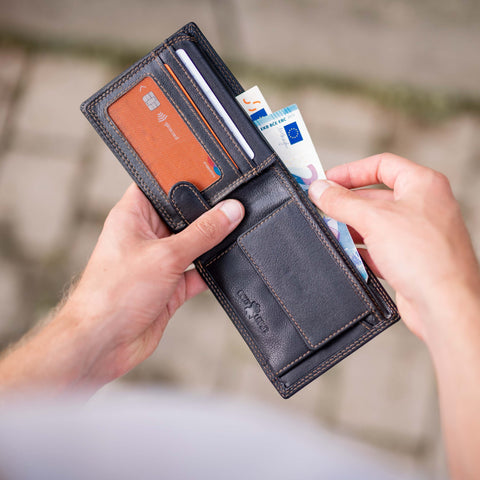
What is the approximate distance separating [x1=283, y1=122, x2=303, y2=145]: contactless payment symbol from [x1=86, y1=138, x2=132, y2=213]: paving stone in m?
1.22

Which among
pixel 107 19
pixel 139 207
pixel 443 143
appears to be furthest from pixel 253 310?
pixel 107 19

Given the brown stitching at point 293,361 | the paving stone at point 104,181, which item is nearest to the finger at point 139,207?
the brown stitching at point 293,361

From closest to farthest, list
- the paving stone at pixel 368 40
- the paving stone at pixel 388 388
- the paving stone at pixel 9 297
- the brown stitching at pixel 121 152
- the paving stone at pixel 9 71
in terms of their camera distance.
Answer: the brown stitching at pixel 121 152 → the paving stone at pixel 388 388 → the paving stone at pixel 9 297 → the paving stone at pixel 368 40 → the paving stone at pixel 9 71

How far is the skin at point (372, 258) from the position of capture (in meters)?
1.17

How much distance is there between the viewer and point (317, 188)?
1473 millimetres

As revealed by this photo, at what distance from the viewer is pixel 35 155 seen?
2557 millimetres

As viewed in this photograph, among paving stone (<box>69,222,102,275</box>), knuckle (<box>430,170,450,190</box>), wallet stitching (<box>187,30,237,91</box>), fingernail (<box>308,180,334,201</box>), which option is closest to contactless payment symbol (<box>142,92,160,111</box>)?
wallet stitching (<box>187,30,237,91</box>)

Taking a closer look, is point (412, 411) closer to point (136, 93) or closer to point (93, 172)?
point (136, 93)

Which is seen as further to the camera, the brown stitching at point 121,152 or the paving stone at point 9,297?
the paving stone at point 9,297

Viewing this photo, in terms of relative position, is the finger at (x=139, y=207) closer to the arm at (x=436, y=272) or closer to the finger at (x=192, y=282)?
the finger at (x=192, y=282)

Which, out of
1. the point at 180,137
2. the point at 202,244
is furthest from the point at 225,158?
the point at 202,244

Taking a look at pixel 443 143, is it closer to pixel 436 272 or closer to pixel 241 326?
pixel 436 272

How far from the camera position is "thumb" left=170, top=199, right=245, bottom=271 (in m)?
1.38

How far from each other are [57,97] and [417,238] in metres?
2.33
